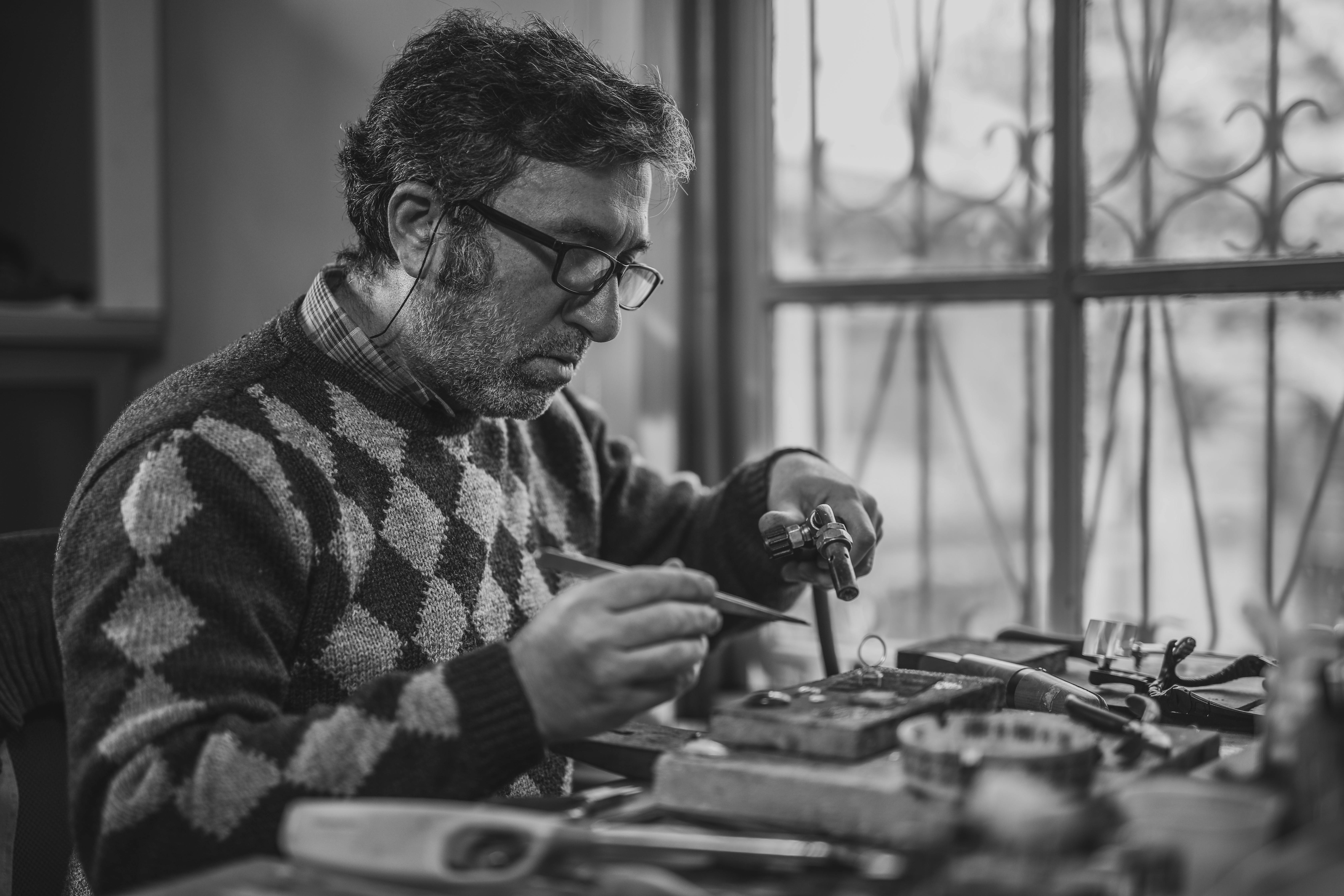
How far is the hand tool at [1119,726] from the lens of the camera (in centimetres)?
101

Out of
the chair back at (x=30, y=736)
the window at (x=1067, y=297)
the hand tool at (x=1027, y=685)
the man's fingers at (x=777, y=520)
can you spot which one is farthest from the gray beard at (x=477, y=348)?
the window at (x=1067, y=297)

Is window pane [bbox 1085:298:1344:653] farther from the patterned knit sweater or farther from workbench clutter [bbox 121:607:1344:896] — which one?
workbench clutter [bbox 121:607:1344:896]

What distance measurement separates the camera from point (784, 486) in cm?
166

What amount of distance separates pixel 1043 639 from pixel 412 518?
2.44 feet

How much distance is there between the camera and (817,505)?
1.62 meters

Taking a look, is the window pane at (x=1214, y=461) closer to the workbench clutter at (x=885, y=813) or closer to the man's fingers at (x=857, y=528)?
the man's fingers at (x=857, y=528)

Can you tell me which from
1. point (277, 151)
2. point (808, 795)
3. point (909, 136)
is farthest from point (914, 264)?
point (808, 795)

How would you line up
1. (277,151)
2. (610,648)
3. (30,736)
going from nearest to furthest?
(610,648)
(30,736)
(277,151)

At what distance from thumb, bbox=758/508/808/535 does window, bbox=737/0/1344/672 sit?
0.61 metres

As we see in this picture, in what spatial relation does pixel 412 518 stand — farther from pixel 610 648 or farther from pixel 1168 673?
pixel 1168 673

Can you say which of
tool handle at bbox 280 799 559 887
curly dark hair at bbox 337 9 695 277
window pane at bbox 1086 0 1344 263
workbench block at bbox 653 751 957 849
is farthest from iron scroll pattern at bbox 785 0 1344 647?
tool handle at bbox 280 799 559 887

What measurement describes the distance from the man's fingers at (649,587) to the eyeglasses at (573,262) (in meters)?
0.47

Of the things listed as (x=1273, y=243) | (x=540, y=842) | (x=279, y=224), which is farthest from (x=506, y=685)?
(x=279, y=224)

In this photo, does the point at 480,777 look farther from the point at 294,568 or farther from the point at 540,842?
the point at 294,568
